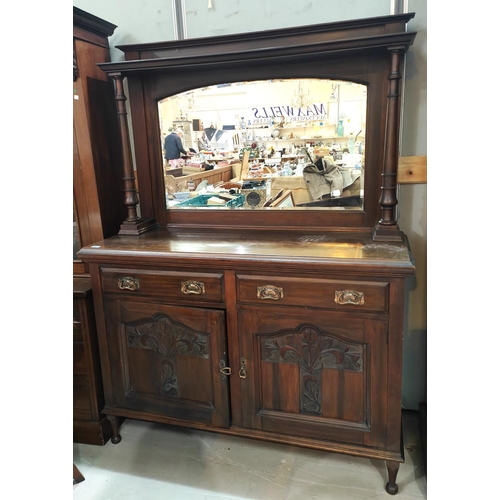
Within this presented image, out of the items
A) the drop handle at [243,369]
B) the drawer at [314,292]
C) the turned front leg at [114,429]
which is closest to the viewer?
the drawer at [314,292]

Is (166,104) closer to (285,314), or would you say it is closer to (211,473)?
(285,314)

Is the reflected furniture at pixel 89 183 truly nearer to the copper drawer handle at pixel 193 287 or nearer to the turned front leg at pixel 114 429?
the turned front leg at pixel 114 429

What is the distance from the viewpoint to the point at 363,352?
5.18 feet

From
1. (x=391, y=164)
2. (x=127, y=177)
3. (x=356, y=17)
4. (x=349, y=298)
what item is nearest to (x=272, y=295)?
(x=349, y=298)

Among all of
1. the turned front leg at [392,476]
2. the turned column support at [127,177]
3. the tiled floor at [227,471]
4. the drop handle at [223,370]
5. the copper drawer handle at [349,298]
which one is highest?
the turned column support at [127,177]

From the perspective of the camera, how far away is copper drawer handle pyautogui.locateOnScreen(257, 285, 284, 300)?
1.60 meters

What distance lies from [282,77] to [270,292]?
0.98 metres

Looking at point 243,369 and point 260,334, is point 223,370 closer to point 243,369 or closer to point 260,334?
point 243,369

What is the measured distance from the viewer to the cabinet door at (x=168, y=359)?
5.74 ft

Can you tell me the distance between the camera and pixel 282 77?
6.13ft

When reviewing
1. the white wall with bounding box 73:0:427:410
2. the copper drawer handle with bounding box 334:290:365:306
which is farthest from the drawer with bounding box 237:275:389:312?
the white wall with bounding box 73:0:427:410

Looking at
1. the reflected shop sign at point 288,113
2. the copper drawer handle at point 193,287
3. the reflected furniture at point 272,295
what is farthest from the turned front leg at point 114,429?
the reflected shop sign at point 288,113

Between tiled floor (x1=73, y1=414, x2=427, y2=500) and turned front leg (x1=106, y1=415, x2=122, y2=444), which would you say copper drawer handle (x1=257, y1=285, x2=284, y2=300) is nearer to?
tiled floor (x1=73, y1=414, x2=427, y2=500)
